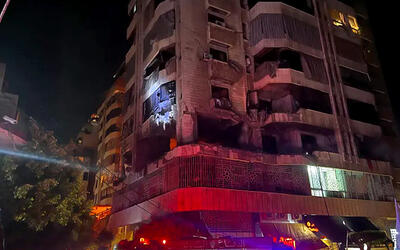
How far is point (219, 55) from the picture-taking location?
23.9 m

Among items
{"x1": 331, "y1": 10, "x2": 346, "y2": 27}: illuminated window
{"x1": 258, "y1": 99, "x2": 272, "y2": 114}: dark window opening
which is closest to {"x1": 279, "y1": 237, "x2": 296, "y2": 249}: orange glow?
{"x1": 258, "y1": 99, "x2": 272, "y2": 114}: dark window opening

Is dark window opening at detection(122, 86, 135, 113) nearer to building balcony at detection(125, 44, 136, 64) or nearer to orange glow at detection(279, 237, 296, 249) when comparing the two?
building balcony at detection(125, 44, 136, 64)

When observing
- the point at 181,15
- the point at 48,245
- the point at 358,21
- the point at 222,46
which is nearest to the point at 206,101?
the point at 222,46

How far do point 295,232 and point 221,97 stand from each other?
11088 mm

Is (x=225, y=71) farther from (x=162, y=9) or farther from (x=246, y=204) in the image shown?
(x=246, y=204)

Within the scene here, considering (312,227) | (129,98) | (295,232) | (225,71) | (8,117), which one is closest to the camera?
(8,117)

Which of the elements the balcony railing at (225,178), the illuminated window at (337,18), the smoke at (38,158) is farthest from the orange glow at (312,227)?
the illuminated window at (337,18)

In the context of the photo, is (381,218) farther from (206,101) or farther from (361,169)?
(206,101)

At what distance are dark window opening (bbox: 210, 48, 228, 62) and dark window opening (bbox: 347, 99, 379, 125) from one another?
1274cm

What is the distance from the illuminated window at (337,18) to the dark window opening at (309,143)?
1285 cm

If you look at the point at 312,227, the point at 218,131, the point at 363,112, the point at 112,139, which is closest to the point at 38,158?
the point at 218,131

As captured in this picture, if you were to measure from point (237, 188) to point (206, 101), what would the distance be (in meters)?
6.50

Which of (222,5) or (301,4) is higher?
(301,4)

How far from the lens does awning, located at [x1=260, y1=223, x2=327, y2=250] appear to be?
64.5ft
